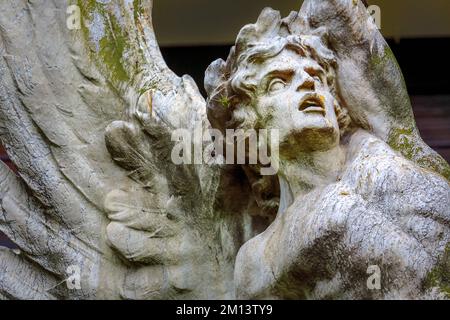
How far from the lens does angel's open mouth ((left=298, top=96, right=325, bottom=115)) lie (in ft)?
8.13

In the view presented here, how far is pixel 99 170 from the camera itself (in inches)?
112

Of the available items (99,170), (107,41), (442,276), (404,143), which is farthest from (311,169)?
(107,41)

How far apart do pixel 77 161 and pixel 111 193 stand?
100mm

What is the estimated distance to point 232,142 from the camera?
2.60 m

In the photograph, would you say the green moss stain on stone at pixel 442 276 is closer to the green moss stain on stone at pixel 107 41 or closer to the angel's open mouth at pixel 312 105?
the angel's open mouth at pixel 312 105

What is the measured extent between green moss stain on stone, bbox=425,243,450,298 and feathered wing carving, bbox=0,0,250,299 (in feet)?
1.68

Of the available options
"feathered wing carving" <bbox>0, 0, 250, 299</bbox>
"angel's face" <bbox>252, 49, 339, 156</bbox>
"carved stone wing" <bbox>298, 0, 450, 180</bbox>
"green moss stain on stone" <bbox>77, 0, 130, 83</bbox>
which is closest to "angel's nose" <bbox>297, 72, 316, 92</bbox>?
"angel's face" <bbox>252, 49, 339, 156</bbox>

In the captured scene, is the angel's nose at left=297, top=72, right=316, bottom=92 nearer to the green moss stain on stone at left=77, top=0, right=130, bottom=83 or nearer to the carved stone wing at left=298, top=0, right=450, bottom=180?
the carved stone wing at left=298, top=0, right=450, bottom=180

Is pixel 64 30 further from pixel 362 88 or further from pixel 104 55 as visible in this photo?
pixel 362 88

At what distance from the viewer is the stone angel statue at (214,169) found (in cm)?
239

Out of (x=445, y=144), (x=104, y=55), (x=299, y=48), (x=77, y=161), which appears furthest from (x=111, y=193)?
(x=445, y=144)

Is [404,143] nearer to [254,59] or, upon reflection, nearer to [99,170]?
[254,59]

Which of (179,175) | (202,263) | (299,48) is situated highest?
(299,48)

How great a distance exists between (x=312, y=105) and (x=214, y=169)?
1.06ft
